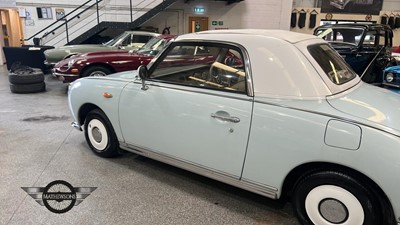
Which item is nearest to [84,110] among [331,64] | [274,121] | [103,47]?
[274,121]

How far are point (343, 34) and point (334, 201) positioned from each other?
623 cm

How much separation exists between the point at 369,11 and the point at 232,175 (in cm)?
1569

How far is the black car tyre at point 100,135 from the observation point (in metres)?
3.43

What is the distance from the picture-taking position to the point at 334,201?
208 centimetres

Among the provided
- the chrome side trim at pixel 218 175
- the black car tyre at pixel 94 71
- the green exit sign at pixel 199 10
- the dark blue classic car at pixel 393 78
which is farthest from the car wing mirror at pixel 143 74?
the green exit sign at pixel 199 10

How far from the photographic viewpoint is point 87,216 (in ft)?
8.28

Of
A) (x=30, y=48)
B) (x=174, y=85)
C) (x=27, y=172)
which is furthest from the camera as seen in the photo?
(x=30, y=48)

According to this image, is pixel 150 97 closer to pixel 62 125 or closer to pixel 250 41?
pixel 250 41

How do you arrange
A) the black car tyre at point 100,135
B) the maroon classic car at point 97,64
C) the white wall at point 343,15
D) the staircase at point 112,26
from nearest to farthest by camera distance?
the black car tyre at point 100,135
the maroon classic car at point 97,64
the staircase at point 112,26
the white wall at point 343,15

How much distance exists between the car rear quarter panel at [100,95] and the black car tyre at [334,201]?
199cm

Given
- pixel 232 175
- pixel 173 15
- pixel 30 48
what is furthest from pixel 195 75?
pixel 173 15

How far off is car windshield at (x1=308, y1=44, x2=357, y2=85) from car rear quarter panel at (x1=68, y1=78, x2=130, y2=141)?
6.14 feet

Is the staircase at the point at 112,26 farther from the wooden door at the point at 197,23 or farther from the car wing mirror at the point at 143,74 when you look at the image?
the car wing mirror at the point at 143,74

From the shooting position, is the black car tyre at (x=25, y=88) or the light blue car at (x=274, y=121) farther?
the black car tyre at (x=25, y=88)
